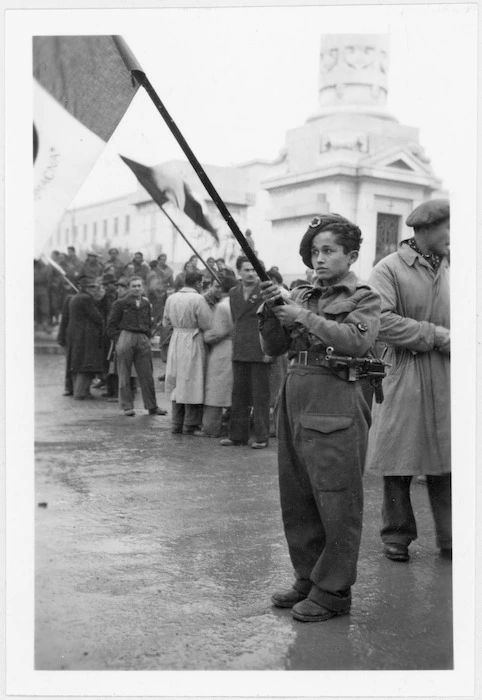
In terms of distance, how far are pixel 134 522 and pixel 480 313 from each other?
235 cm

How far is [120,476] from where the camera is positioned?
5492 millimetres

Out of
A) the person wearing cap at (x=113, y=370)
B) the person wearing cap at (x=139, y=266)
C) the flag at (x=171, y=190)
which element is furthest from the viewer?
the person wearing cap at (x=139, y=266)

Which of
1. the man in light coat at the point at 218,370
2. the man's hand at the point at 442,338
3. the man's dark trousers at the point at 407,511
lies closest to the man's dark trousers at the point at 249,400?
the man in light coat at the point at 218,370

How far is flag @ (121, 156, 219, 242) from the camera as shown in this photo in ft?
19.0

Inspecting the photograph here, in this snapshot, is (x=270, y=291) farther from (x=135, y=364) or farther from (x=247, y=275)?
(x=135, y=364)

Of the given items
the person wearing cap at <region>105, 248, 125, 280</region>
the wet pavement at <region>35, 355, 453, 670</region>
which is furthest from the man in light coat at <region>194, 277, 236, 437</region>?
the person wearing cap at <region>105, 248, 125, 280</region>

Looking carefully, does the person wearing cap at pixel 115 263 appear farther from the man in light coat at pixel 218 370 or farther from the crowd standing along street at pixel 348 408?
the crowd standing along street at pixel 348 408

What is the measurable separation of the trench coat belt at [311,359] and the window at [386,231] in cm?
626

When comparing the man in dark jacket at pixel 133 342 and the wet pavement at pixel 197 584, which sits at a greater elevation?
the man in dark jacket at pixel 133 342

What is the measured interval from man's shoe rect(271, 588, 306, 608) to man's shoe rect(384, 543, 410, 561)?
2.65ft

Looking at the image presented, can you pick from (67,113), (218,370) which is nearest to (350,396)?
(67,113)

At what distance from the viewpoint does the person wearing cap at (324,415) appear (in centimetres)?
323

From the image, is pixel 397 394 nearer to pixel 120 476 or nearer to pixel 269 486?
pixel 269 486

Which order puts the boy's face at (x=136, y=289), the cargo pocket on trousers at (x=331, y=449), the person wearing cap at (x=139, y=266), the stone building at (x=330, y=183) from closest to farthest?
the cargo pocket on trousers at (x=331, y=449) < the boy's face at (x=136, y=289) < the stone building at (x=330, y=183) < the person wearing cap at (x=139, y=266)
